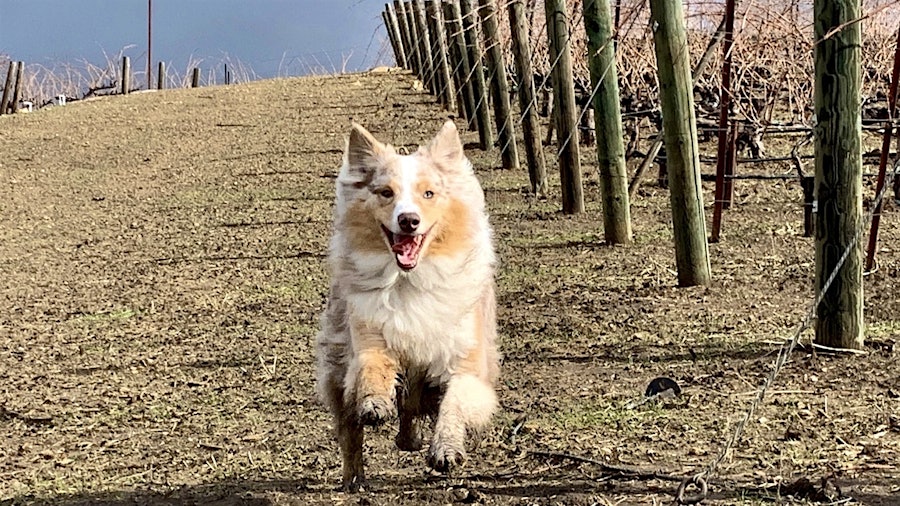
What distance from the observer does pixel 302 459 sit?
5453 mm

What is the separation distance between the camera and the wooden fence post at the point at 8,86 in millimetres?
33844

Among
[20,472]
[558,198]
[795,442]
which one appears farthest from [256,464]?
[558,198]

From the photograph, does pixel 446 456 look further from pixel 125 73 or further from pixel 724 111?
pixel 125 73

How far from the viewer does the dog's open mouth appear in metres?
4.45

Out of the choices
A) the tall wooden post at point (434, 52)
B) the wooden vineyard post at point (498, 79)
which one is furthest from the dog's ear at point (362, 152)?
the tall wooden post at point (434, 52)

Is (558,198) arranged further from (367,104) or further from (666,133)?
(367,104)

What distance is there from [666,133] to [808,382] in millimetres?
2417

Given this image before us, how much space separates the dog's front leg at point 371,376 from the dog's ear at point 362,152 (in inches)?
22.1

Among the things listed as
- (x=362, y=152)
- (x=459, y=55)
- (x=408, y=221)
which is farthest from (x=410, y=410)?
(x=459, y=55)

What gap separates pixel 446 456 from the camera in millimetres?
4090

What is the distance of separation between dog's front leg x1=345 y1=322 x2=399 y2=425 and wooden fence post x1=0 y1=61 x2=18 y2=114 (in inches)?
1245

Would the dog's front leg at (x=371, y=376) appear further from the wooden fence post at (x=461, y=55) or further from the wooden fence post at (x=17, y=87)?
the wooden fence post at (x=17, y=87)

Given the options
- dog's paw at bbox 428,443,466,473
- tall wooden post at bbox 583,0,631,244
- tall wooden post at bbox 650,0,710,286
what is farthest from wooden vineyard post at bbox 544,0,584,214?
dog's paw at bbox 428,443,466,473

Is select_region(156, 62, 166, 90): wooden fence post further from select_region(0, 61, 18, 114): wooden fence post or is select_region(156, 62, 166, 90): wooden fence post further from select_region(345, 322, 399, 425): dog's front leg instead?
select_region(345, 322, 399, 425): dog's front leg
